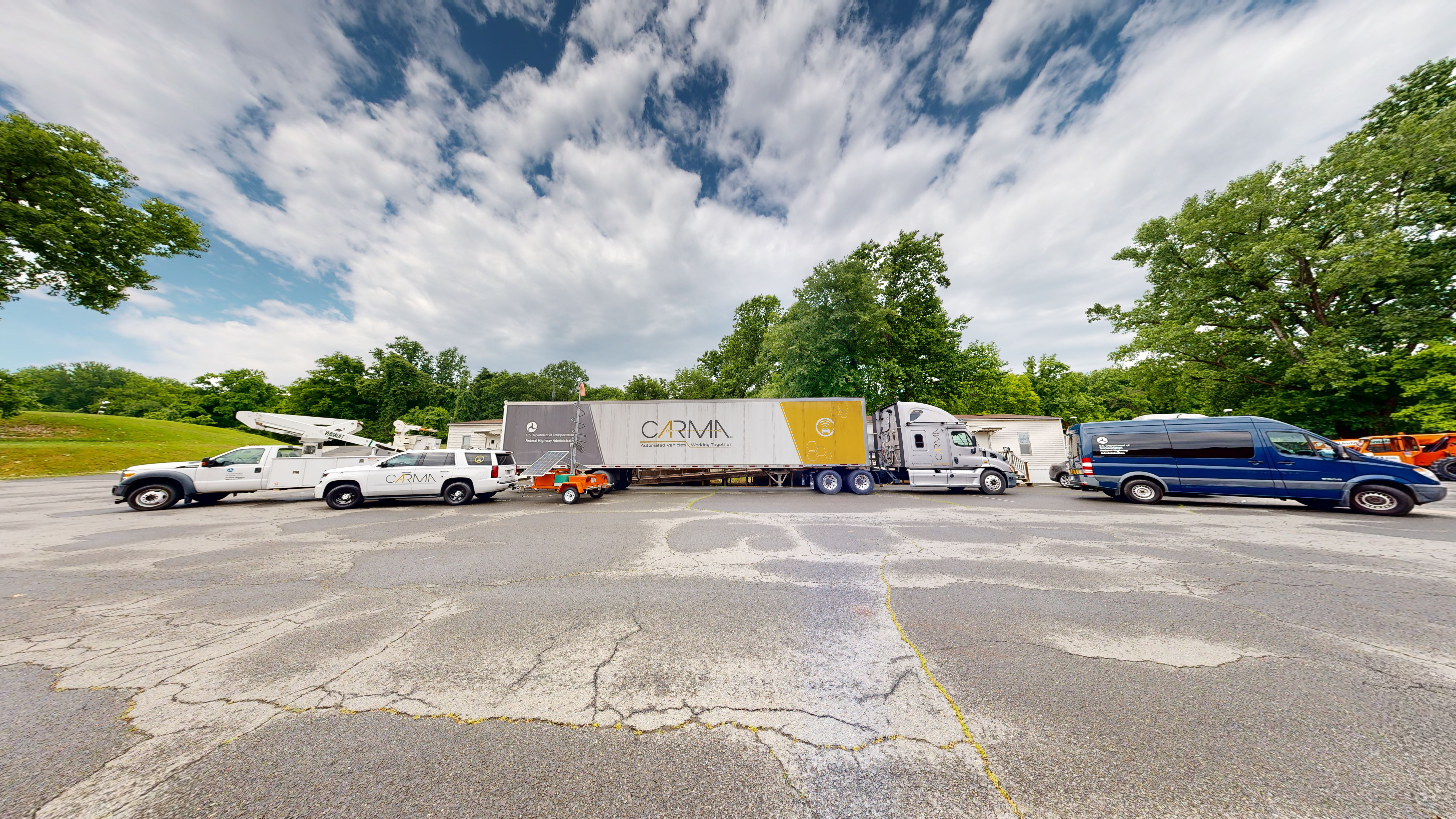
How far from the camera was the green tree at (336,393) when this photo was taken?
47.0 metres

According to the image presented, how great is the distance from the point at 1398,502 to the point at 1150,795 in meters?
14.0

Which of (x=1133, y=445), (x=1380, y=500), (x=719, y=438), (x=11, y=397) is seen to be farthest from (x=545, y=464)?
(x=11, y=397)

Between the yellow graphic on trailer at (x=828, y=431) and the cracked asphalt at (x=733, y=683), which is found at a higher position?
the yellow graphic on trailer at (x=828, y=431)

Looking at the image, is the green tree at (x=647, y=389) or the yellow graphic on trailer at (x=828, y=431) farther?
the green tree at (x=647, y=389)

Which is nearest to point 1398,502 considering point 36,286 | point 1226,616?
point 1226,616

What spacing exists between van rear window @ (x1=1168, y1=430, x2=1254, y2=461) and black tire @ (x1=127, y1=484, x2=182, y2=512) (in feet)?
83.7

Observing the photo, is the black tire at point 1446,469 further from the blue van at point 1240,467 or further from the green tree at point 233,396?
the green tree at point 233,396

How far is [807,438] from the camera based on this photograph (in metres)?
14.5

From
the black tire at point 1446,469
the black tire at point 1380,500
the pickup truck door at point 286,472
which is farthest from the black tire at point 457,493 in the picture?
the black tire at point 1446,469

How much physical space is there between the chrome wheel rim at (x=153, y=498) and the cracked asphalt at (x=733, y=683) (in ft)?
19.6

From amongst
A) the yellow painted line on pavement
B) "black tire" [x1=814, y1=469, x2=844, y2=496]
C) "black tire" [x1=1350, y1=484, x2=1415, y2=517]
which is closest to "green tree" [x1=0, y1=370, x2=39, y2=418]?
"black tire" [x1=814, y1=469, x2=844, y2=496]

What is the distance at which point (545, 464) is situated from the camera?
13281 mm

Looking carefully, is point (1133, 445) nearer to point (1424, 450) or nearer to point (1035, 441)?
point (1035, 441)

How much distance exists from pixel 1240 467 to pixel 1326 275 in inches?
589
